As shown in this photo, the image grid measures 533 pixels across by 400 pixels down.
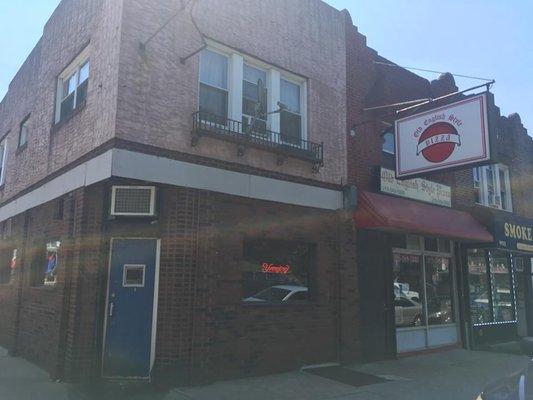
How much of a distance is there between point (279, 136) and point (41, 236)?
5269 mm

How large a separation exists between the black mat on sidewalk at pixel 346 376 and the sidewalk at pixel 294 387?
0.21 meters

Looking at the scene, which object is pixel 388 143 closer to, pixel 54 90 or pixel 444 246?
pixel 444 246

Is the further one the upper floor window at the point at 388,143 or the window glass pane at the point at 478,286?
the window glass pane at the point at 478,286

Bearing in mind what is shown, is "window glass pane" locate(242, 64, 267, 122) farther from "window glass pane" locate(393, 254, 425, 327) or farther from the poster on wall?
"window glass pane" locate(393, 254, 425, 327)

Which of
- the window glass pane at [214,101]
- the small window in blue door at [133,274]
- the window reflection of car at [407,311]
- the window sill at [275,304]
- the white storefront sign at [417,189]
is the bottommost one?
the window reflection of car at [407,311]

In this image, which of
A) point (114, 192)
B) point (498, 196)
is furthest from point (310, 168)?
point (498, 196)

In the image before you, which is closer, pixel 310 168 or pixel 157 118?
pixel 157 118

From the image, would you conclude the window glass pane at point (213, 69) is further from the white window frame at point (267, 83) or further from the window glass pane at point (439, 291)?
the window glass pane at point (439, 291)

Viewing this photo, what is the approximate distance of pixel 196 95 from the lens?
28.5 feet

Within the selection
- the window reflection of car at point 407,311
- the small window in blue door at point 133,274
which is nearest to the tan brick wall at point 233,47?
the small window in blue door at point 133,274

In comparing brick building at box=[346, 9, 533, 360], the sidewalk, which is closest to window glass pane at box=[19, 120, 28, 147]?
the sidewalk

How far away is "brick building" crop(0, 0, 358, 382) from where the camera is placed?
7875 millimetres

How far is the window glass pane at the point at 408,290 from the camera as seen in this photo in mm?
11828

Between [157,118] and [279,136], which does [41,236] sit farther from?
[279,136]
